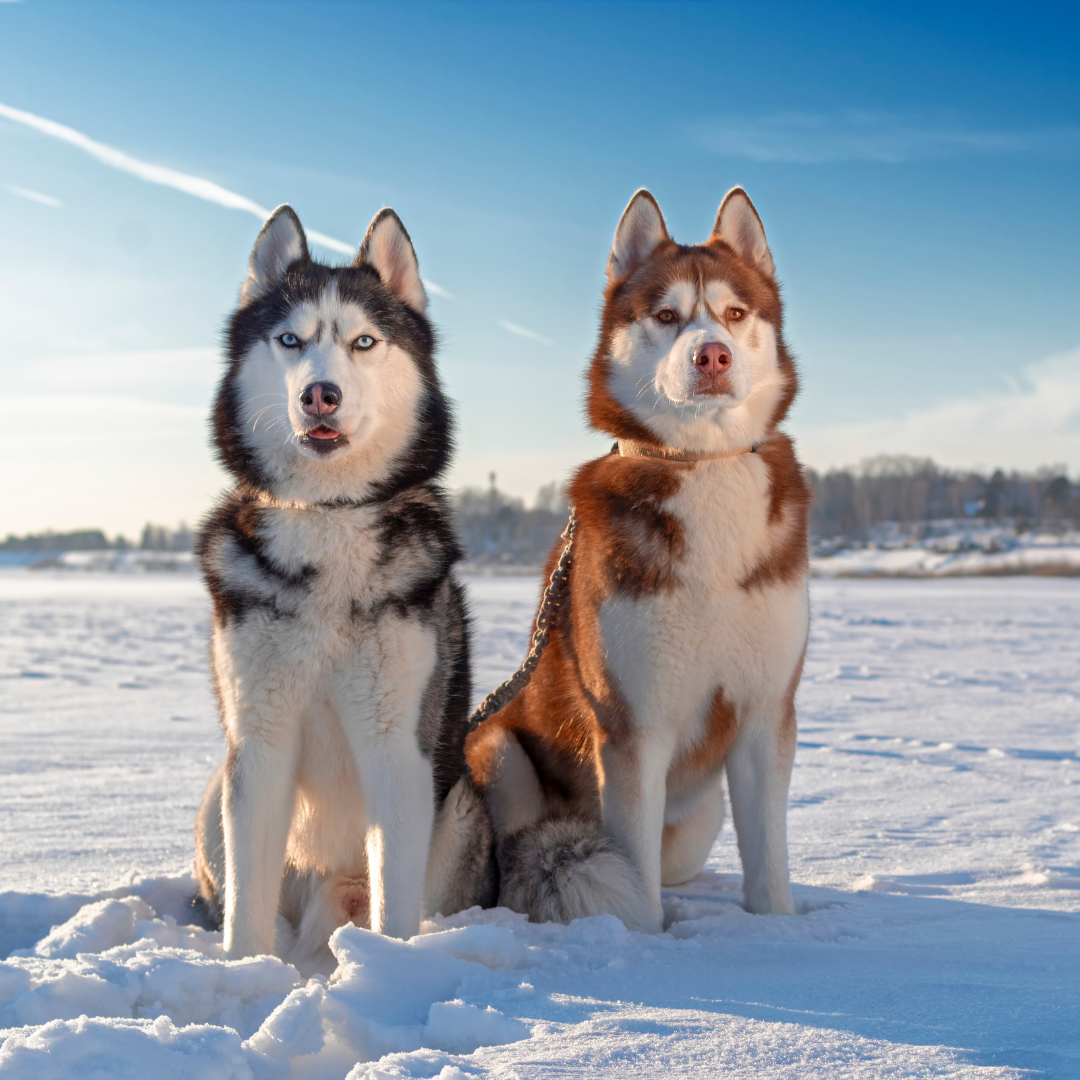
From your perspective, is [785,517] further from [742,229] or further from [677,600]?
[742,229]

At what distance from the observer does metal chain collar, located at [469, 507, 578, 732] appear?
10.8ft

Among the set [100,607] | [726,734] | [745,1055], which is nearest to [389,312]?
[726,734]

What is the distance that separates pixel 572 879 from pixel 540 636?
959 millimetres

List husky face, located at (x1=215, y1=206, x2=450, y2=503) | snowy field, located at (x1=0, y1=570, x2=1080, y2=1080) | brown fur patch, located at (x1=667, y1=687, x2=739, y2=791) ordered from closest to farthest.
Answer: snowy field, located at (x1=0, y1=570, x2=1080, y2=1080)
husky face, located at (x1=215, y1=206, x2=450, y2=503)
brown fur patch, located at (x1=667, y1=687, x2=739, y2=791)

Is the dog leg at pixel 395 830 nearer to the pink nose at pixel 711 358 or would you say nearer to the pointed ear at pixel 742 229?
the pink nose at pixel 711 358

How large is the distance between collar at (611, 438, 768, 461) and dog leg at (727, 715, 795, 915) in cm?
88

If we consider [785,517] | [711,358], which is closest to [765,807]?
[785,517]

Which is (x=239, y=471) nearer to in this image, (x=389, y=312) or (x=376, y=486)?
(x=376, y=486)

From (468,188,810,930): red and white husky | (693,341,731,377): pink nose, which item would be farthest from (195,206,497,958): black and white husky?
(693,341,731,377): pink nose

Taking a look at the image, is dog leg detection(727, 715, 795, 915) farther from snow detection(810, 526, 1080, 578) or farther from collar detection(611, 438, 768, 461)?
snow detection(810, 526, 1080, 578)

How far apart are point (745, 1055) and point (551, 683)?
161 cm

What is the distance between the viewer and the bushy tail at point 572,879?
8.76ft

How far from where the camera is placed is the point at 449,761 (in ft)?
9.43

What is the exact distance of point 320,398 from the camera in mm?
2506
